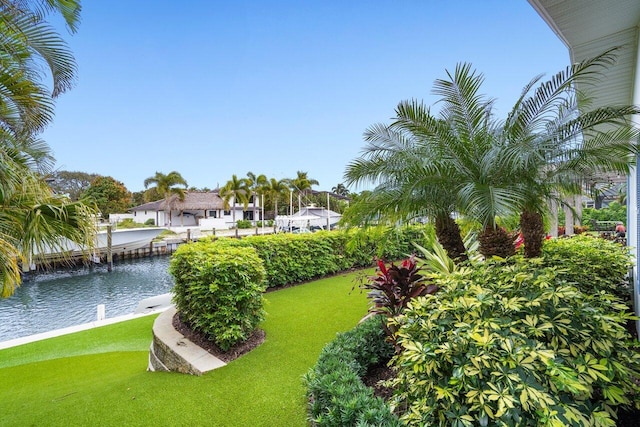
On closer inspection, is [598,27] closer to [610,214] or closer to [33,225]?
[33,225]

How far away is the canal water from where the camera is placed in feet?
35.0

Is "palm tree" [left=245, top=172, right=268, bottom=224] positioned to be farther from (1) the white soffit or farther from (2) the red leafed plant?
(1) the white soffit

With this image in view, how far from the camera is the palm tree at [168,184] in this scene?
38.2 metres

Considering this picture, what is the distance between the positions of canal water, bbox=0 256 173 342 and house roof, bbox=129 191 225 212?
63.7 feet

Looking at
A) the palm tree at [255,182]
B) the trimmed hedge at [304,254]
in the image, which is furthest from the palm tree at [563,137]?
the palm tree at [255,182]

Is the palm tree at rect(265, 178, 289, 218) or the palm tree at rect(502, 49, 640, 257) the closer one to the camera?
the palm tree at rect(502, 49, 640, 257)

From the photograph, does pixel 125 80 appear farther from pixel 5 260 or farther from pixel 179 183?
pixel 5 260

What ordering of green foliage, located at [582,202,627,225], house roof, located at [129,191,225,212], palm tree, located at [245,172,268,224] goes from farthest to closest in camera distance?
palm tree, located at [245,172,268,224], house roof, located at [129,191,225,212], green foliage, located at [582,202,627,225]

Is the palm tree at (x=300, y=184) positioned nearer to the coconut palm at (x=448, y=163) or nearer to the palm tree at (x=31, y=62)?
the coconut palm at (x=448, y=163)

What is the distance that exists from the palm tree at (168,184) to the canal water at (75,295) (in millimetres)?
17910

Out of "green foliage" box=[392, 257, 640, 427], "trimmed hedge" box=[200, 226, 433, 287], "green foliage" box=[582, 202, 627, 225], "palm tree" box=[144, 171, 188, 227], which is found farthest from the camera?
"palm tree" box=[144, 171, 188, 227]

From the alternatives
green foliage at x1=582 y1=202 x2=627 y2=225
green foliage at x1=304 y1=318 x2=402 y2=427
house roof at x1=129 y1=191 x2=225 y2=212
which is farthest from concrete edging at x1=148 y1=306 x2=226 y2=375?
house roof at x1=129 y1=191 x2=225 y2=212

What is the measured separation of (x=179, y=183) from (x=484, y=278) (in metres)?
41.4

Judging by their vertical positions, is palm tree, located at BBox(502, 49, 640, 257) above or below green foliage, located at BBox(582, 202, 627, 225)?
above
